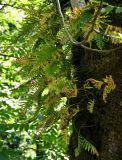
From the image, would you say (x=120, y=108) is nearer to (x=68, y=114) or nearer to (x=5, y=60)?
(x=68, y=114)

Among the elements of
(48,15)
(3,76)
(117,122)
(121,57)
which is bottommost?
(3,76)

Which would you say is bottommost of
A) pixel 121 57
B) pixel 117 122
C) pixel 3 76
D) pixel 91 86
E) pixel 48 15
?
pixel 3 76

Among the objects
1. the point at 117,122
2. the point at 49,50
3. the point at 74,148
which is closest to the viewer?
the point at 49,50

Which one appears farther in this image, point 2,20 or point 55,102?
point 2,20

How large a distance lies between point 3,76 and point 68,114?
3.42 metres

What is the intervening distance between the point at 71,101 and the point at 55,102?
0.19 metres

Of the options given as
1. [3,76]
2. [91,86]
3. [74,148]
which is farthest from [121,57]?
[3,76]

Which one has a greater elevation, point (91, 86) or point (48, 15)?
point (48, 15)

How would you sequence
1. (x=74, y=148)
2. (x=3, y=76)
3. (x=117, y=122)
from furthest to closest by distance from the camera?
(x=3, y=76) < (x=74, y=148) < (x=117, y=122)

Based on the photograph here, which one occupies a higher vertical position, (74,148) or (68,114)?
(68,114)

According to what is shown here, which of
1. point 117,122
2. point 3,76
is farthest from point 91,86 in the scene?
point 3,76

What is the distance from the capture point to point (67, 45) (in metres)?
2.57

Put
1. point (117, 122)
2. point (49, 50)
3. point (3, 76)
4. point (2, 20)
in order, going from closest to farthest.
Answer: point (49, 50) → point (117, 122) → point (3, 76) → point (2, 20)

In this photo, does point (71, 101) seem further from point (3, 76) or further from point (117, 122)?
point (3, 76)
